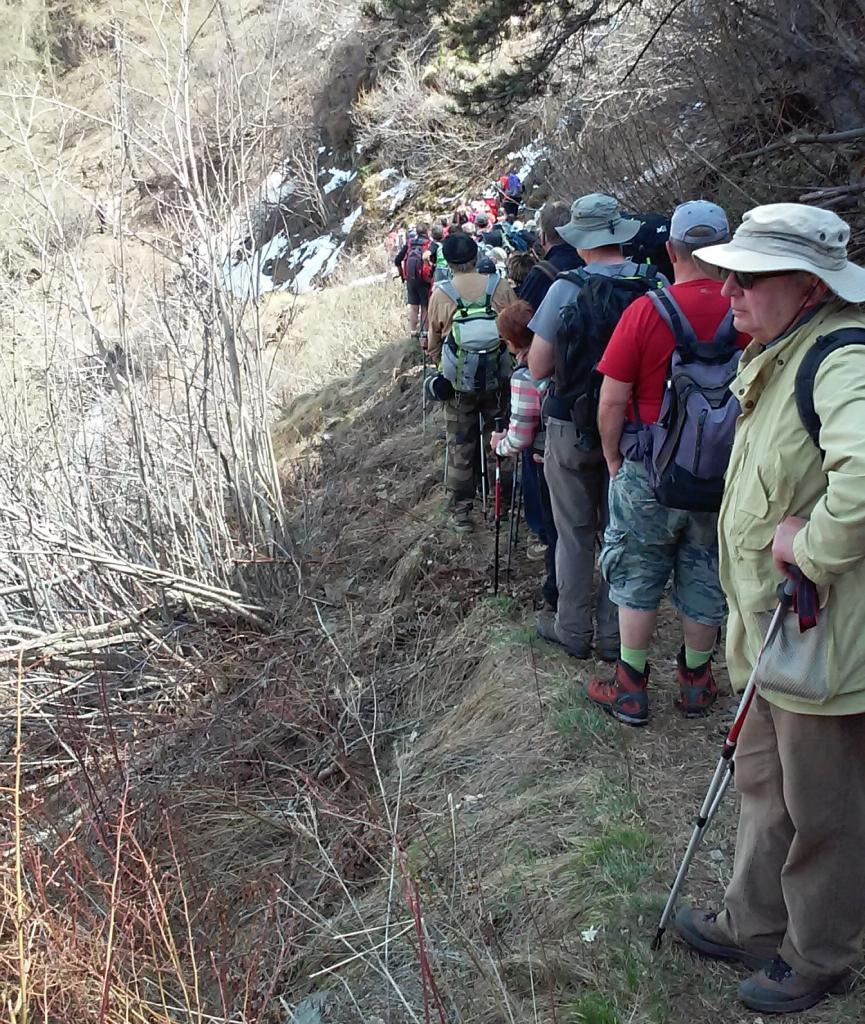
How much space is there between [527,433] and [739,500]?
7.23 ft

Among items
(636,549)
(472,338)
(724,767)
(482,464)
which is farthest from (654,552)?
(482,464)

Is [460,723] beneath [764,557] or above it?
beneath

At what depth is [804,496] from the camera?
1.87 m

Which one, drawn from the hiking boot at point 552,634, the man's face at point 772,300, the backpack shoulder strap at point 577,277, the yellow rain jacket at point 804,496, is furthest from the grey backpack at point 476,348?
the man's face at point 772,300

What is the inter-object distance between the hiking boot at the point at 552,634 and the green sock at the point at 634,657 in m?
0.63

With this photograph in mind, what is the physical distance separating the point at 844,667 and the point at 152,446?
13.1 ft

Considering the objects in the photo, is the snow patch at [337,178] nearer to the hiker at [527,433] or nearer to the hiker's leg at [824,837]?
the hiker at [527,433]

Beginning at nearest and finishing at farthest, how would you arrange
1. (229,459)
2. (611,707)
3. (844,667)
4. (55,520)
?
(844,667) < (611,707) < (55,520) < (229,459)

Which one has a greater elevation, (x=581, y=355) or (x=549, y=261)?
(x=549, y=261)

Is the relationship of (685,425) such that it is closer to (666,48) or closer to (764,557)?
(764,557)

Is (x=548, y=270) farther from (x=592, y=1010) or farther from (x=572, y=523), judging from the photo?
(x=592, y=1010)

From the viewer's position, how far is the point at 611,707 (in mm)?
3611

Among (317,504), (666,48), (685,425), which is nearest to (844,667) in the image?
(685,425)

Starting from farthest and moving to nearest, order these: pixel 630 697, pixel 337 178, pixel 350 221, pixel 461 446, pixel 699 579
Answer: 1. pixel 337 178
2. pixel 350 221
3. pixel 461 446
4. pixel 630 697
5. pixel 699 579
